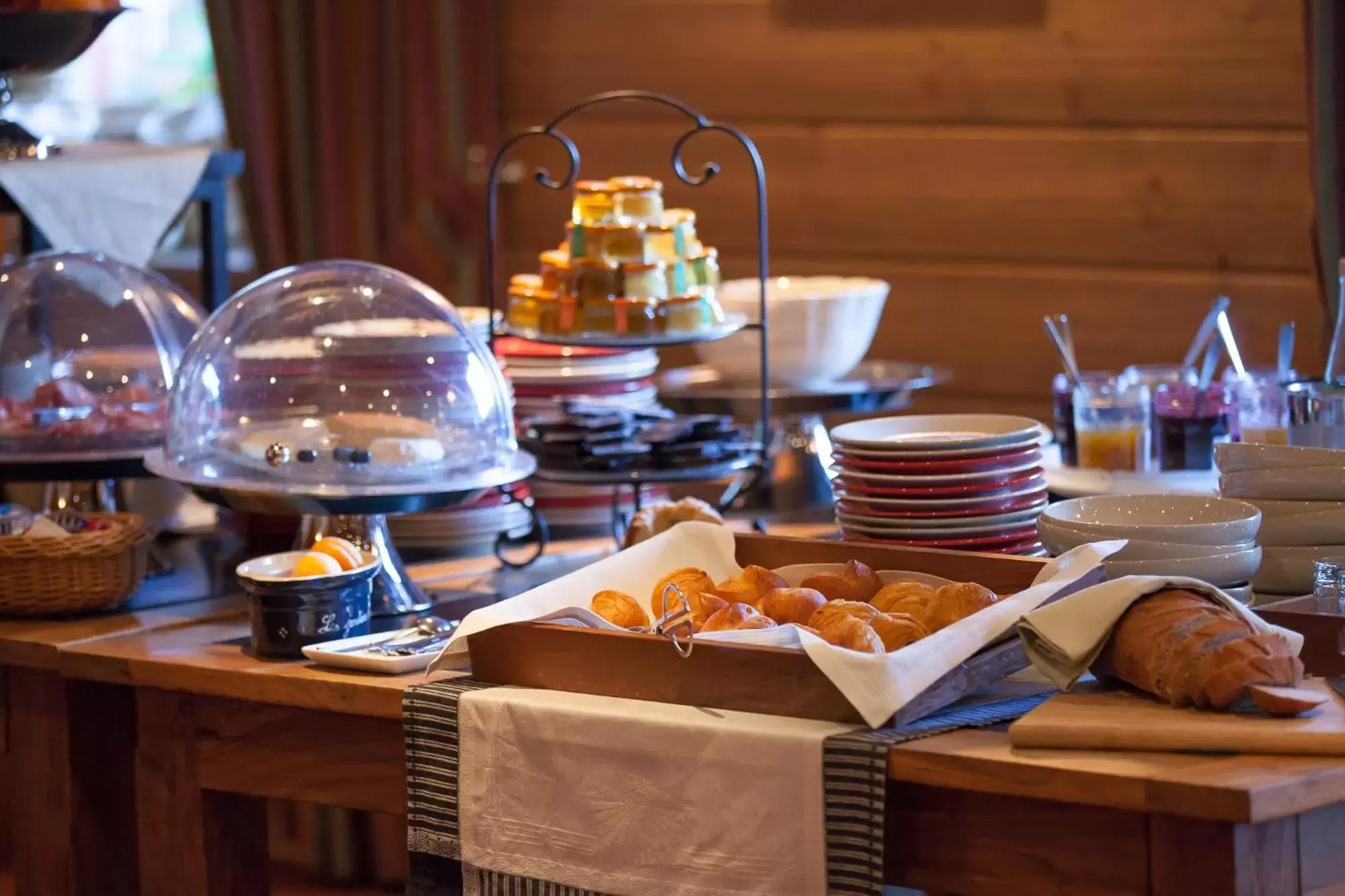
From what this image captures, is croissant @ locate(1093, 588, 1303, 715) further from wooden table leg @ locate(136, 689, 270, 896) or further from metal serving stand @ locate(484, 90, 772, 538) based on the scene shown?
wooden table leg @ locate(136, 689, 270, 896)

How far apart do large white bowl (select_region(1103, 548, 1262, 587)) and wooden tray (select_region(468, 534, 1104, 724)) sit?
0.08m

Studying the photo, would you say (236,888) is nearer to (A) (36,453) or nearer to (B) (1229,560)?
(A) (36,453)

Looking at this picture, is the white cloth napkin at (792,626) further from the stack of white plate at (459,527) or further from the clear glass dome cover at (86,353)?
the clear glass dome cover at (86,353)

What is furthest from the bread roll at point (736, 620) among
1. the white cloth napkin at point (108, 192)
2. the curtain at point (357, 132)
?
the curtain at point (357, 132)

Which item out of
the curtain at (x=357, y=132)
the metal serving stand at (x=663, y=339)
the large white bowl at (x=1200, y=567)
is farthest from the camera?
the curtain at (x=357, y=132)

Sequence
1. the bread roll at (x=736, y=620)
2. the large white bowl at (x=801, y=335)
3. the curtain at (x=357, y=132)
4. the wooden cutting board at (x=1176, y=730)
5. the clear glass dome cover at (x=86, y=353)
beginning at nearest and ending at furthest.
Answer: the wooden cutting board at (x=1176, y=730) → the bread roll at (x=736, y=620) → the clear glass dome cover at (x=86, y=353) → the large white bowl at (x=801, y=335) → the curtain at (x=357, y=132)

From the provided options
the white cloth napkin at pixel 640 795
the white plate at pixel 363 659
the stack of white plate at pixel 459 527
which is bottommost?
the white cloth napkin at pixel 640 795

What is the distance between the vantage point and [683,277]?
2357 mm

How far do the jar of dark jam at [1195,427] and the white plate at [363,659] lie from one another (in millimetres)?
1031

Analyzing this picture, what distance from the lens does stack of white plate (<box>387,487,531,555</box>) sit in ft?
7.93

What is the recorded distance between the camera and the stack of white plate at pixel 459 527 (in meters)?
2.42

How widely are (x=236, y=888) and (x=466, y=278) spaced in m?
2.60

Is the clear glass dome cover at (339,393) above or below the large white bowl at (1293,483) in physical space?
above

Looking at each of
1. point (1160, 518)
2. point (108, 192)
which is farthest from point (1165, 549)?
point (108, 192)
